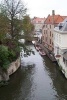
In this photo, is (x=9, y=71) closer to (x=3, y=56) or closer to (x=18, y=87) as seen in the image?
(x=3, y=56)

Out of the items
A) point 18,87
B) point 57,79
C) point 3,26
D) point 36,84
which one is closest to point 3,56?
point 18,87

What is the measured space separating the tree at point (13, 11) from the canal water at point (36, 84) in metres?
8.01

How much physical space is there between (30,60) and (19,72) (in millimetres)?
11254

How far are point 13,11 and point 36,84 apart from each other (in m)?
18.1

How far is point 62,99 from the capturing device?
25.7 m

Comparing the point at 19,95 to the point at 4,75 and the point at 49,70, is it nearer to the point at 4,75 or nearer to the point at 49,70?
the point at 4,75

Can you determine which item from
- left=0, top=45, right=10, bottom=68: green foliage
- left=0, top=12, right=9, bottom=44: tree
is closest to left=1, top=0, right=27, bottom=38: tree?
left=0, top=12, right=9, bottom=44: tree

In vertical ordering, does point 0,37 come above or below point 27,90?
above

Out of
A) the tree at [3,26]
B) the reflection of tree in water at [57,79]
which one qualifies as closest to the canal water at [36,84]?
the reflection of tree in water at [57,79]

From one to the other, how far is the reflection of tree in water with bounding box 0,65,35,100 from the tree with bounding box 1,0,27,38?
31.9 feet

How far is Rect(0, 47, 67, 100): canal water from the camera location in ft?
88.4

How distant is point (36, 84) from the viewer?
3139 centimetres

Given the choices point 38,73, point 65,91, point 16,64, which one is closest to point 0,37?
point 16,64

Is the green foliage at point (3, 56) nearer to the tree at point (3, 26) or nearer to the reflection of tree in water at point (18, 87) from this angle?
the reflection of tree in water at point (18, 87)
